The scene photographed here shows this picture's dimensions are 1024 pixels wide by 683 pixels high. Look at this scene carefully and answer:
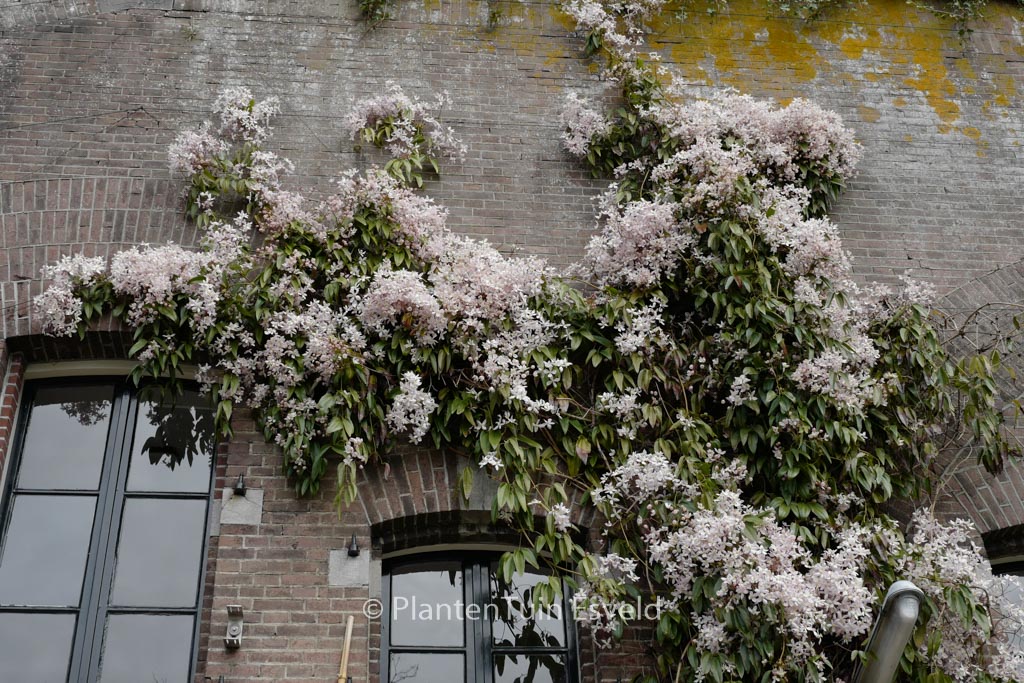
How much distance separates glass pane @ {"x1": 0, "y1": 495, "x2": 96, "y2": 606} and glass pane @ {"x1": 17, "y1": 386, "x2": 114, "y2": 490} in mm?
114

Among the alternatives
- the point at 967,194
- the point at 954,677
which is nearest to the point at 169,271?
the point at 954,677

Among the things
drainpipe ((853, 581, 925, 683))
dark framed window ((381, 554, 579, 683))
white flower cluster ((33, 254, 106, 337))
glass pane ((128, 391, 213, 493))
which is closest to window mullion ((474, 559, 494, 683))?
dark framed window ((381, 554, 579, 683))

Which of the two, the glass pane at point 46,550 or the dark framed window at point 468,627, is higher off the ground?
the glass pane at point 46,550

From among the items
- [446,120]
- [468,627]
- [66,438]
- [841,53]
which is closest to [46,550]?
[66,438]

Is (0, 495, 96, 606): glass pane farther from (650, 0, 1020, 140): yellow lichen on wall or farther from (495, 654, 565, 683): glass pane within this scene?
(650, 0, 1020, 140): yellow lichen on wall

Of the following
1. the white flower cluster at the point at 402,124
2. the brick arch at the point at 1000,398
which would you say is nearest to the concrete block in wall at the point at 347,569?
the white flower cluster at the point at 402,124

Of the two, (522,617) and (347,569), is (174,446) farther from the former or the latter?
(522,617)

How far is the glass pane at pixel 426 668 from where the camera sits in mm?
5309

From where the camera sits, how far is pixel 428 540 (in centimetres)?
557

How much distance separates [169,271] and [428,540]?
1947 millimetres

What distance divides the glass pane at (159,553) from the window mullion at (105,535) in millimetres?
51

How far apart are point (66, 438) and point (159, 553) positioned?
0.84 metres

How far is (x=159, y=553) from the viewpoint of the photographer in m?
5.45

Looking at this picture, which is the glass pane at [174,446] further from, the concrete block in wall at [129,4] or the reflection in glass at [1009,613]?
the reflection in glass at [1009,613]
